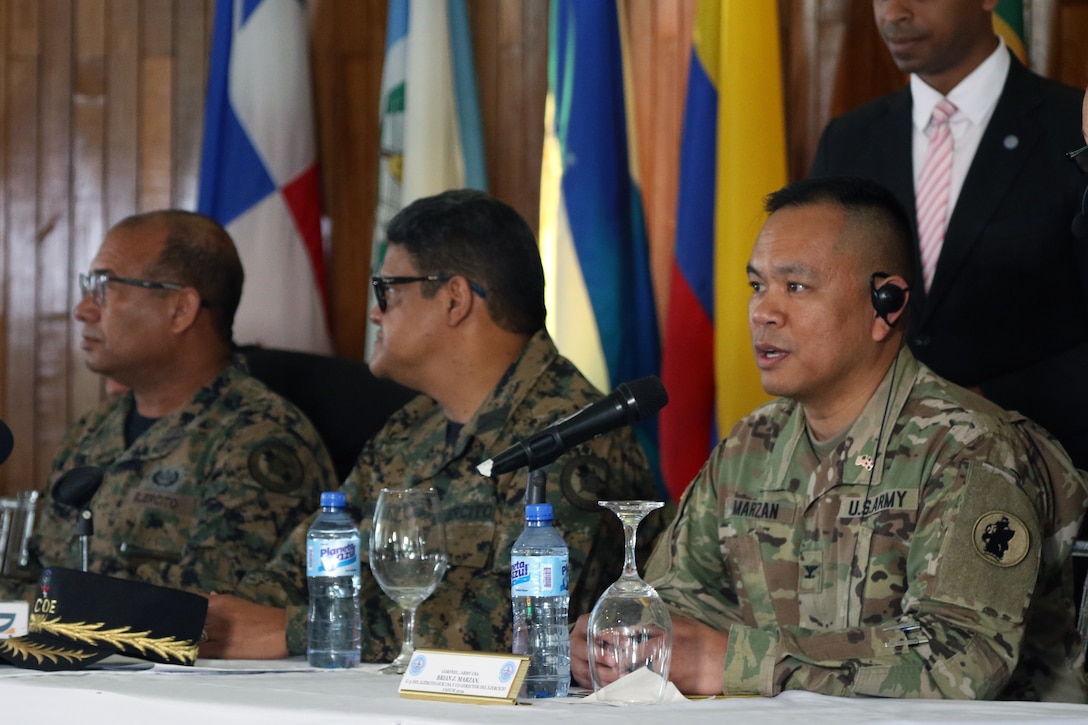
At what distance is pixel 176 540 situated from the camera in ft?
9.52

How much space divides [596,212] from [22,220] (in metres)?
2.00

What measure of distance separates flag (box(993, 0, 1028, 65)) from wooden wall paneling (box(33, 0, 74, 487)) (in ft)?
9.34

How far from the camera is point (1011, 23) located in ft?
10.7

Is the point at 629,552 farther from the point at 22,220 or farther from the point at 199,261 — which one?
the point at 22,220

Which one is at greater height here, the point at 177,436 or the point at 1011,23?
the point at 1011,23

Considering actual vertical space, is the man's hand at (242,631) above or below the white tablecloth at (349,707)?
below

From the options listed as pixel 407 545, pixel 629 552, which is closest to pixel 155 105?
pixel 407 545

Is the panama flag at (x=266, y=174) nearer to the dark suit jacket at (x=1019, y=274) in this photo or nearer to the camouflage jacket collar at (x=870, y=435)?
the dark suit jacket at (x=1019, y=274)

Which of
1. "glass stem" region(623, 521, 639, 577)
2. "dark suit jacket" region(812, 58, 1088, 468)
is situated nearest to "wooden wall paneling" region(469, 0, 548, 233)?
"dark suit jacket" region(812, 58, 1088, 468)

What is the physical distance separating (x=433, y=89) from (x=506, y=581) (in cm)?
192

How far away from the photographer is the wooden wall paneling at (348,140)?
164 inches

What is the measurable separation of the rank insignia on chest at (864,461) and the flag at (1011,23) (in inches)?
65.1

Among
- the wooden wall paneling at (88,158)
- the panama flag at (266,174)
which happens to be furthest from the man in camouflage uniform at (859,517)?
the wooden wall paneling at (88,158)

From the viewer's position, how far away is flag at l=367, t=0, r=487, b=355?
12.4 feet
